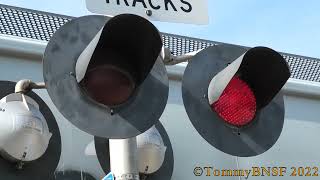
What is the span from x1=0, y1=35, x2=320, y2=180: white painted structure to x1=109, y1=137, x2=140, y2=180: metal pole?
453 mm

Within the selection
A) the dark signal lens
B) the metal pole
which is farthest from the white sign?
the metal pole

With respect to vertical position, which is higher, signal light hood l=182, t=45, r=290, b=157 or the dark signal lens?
the dark signal lens

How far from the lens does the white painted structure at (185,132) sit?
8.85 ft

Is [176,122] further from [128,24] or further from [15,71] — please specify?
[128,24]

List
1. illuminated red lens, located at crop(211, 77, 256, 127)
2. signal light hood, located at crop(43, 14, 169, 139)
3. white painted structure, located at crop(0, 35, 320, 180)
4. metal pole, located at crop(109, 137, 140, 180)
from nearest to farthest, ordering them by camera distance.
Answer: signal light hood, located at crop(43, 14, 169, 139) < metal pole, located at crop(109, 137, 140, 180) < illuminated red lens, located at crop(211, 77, 256, 127) < white painted structure, located at crop(0, 35, 320, 180)

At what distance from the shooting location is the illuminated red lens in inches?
89.3

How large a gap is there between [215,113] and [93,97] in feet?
1.44

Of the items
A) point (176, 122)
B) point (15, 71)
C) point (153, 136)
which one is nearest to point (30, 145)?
point (15, 71)

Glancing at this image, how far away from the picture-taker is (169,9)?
236 centimetres

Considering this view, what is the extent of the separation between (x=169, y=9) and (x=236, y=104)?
1.33ft

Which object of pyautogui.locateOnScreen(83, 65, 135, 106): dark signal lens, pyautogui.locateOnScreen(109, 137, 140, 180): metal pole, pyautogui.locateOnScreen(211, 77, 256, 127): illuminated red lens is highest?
pyautogui.locateOnScreen(83, 65, 135, 106): dark signal lens

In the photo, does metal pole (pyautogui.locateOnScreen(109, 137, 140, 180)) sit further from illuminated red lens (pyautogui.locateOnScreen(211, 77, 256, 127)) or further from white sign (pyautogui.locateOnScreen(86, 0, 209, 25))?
white sign (pyautogui.locateOnScreen(86, 0, 209, 25))

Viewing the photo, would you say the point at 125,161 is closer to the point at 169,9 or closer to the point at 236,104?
the point at 236,104

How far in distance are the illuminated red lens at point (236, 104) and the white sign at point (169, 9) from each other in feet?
0.87
